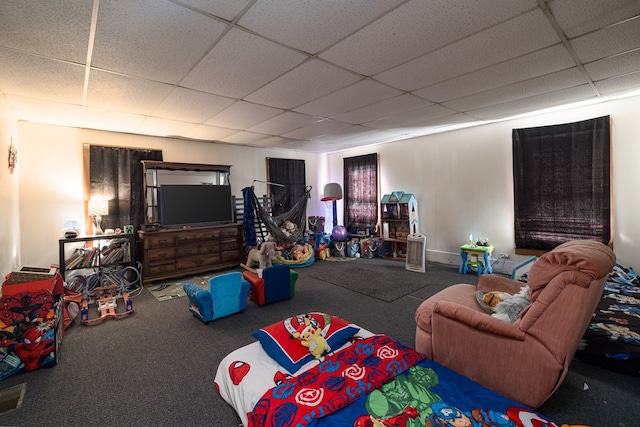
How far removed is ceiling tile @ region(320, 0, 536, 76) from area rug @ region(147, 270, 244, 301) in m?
3.65

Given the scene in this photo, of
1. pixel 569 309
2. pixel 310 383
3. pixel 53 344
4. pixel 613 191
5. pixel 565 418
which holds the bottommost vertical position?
pixel 565 418

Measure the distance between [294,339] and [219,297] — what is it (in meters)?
1.52

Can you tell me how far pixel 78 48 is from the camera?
6.59 ft

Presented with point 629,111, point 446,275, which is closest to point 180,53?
point 446,275

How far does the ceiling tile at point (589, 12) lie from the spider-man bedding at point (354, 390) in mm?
2261

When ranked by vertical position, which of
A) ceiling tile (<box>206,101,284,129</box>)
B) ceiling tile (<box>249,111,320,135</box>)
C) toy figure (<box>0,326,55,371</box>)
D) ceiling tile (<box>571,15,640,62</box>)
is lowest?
toy figure (<box>0,326,55,371</box>)

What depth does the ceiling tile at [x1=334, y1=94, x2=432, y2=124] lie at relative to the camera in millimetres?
3370

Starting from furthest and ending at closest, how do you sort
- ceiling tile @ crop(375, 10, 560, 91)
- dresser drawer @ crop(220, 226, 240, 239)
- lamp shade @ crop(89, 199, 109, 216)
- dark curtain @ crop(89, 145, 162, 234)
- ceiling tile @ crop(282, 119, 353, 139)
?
dresser drawer @ crop(220, 226, 240, 239), dark curtain @ crop(89, 145, 162, 234), ceiling tile @ crop(282, 119, 353, 139), lamp shade @ crop(89, 199, 109, 216), ceiling tile @ crop(375, 10, 560, 91)

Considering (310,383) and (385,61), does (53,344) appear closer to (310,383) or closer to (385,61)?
(310,383)

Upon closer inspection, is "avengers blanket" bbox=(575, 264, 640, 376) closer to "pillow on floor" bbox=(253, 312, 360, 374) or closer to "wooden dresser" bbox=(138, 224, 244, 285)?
"pillow on floor" bbox=(253, 312, 360, 374)

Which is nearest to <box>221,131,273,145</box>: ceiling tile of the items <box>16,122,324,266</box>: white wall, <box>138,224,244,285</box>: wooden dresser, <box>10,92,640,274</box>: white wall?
<box>10,92,640,274</box>: white wall

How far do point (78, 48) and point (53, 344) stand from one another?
7.60 ft

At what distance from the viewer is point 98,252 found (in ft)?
13.4

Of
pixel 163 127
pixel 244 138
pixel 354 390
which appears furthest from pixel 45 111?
pixel 354 390
